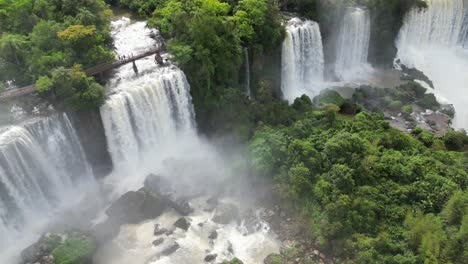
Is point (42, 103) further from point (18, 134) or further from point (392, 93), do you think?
point (392, 93)

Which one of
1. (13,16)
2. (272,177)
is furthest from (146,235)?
(13,16)

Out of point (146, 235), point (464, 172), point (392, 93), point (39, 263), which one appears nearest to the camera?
point (39, 263)

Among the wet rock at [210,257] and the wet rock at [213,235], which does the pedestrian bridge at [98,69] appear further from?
the wet rock at [210,257]

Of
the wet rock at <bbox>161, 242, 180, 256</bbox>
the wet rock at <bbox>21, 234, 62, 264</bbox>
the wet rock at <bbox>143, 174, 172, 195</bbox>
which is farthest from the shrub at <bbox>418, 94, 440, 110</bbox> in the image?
the wet rock at <bbox>21, 234, 62, 264</bbox>

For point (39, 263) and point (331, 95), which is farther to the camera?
point (331, 95)

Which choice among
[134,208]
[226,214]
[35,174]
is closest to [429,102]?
[226,214]

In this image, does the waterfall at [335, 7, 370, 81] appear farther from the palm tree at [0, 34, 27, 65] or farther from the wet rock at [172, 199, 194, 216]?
the palm tree at [0, 34, 27, 65]
